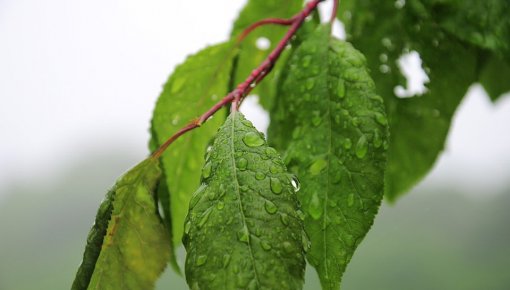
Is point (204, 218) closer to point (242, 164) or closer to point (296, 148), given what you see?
→ point (242, 164)

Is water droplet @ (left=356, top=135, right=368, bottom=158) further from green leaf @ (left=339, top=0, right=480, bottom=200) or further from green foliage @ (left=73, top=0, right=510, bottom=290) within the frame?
green leaf @ (left=339, top=0, right=480, bottom=200)

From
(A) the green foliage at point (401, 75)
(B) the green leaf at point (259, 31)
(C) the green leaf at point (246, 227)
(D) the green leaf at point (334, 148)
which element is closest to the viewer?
(C) the green leaf at point (246, 227)

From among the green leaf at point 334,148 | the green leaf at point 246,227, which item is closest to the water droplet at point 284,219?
the green leaf at point 246,227

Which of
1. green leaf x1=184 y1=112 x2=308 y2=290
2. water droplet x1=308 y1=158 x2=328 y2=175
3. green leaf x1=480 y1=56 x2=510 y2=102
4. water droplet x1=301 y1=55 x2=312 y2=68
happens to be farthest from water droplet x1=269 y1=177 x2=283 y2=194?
green leaf x1=480 y1=56 x2=510 y2=102

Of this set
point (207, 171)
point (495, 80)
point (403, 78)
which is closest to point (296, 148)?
point (207, 171)

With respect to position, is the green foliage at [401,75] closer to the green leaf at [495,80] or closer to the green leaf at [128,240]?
the green leaf at [495,80]

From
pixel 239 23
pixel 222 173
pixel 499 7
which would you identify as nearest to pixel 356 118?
pixel 222 173
